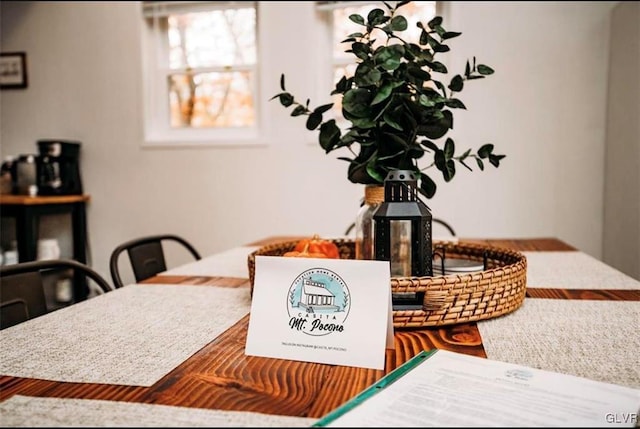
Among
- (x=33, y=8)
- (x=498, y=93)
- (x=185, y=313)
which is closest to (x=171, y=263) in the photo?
(x=33, y=8)

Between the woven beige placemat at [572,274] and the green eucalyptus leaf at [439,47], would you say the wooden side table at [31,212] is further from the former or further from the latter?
the green eucalyptus leaf at [439,47]

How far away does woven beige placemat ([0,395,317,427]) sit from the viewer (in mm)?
506

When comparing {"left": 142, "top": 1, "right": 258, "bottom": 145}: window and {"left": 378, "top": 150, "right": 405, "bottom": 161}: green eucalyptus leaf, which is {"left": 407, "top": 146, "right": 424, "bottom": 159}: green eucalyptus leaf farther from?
{"left": 142, "top": 1, "right": 258, "bottom": 145}: window

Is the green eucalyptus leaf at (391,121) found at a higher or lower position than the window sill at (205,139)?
lower

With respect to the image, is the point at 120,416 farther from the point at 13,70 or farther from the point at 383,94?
the point at 13,70

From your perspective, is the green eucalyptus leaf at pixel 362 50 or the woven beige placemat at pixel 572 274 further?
the woven beige placemat at pixel 572 274

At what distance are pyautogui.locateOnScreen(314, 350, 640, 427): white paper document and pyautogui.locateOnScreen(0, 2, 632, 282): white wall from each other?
7.51 feet

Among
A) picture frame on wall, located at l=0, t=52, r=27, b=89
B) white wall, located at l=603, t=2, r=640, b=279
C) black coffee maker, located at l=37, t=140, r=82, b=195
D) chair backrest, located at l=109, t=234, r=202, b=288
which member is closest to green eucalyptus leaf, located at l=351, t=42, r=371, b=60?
chair backrest, located at l=109, t=234, r=202, b=288

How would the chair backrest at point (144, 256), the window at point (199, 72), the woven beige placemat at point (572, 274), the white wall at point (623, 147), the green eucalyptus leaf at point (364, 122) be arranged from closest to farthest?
1. the green eucalyptus leaf at point (364, 122)
2. the woven beige placemat at point (572, 274)
3. the chair backrest at point (144, 256)
4. the white wall at point (623, 147)
5. the window at point (199, 72)

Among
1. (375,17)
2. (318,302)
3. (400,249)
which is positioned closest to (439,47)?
(375,17)

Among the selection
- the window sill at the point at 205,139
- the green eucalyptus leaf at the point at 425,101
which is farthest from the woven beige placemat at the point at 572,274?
the window sill at the point at 205,139

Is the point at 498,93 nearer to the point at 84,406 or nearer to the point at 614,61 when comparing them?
the point at 614,61

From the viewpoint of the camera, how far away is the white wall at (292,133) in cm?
268

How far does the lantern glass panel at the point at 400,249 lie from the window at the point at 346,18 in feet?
7.07
